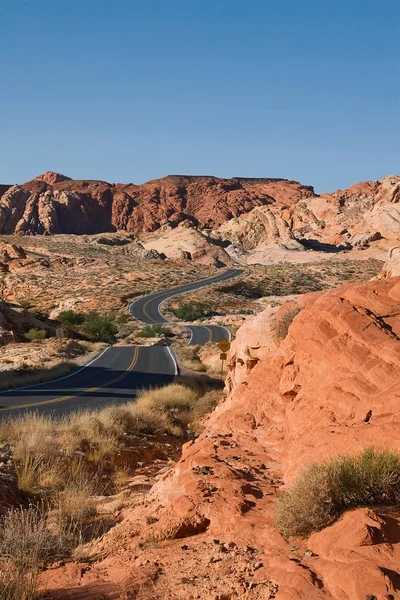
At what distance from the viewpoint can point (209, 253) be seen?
105 meters

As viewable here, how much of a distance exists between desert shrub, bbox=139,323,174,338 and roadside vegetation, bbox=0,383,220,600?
882 inches

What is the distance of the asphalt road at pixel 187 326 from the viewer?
4440cm

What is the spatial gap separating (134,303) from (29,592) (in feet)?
194

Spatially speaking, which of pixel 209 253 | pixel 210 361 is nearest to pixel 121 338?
pixel 210 361

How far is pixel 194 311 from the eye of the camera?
2327 inches

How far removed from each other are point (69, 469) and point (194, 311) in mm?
46981

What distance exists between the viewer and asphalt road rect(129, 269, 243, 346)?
44400 millimetres

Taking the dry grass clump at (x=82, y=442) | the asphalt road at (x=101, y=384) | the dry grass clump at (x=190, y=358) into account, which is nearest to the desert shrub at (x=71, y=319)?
the asphalt road at (x=101, y=384)

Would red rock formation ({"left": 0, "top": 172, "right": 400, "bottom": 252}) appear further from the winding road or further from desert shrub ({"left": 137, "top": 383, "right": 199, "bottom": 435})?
desert shrub ({"left": 137, "top": 383, "right": 199, "bottom": 435})

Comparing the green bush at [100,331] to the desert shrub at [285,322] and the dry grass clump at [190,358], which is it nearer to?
the dry grass clump at [190,358]

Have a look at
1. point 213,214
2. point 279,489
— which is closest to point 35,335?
point 279,489

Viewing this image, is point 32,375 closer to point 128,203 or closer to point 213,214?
point 213,214

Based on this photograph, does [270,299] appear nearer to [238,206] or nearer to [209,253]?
[209,253]

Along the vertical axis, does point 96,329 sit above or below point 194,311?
below
